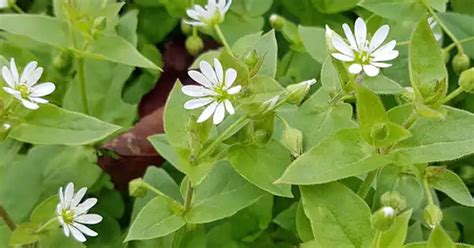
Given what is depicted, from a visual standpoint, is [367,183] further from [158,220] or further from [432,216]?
[158,220]

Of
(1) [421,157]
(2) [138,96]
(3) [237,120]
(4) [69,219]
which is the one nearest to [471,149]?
(1) [421,157]

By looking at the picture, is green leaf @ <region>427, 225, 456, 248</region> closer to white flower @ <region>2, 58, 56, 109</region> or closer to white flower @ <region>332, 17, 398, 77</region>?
white flower @ <region>332, 17, 398, 77</region>

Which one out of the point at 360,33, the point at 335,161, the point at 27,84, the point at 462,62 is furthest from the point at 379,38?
the point at 27,84

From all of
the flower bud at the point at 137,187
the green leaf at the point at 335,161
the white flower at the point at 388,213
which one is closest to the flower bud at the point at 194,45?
the flower bud at the point at 137,187

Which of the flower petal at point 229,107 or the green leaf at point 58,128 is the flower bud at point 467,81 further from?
the green leaf at point 58,128

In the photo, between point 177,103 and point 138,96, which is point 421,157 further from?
point 138,96

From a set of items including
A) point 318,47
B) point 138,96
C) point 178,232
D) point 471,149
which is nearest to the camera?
point 471,149
